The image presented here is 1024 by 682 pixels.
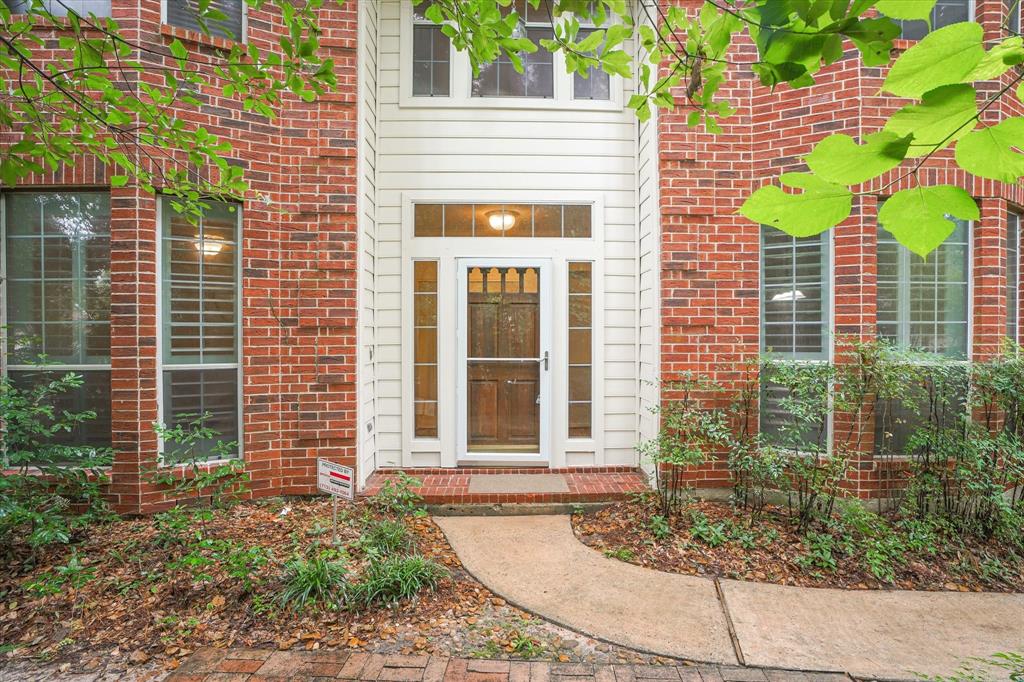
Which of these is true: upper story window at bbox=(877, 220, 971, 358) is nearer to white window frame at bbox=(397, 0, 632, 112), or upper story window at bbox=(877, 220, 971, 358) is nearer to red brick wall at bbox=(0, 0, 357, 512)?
white window frame at bbox=(397, 0, 632, 112)

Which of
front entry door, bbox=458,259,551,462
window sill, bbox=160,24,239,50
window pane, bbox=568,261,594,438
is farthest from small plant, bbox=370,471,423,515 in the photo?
window sill, bbox=160,24,239,50

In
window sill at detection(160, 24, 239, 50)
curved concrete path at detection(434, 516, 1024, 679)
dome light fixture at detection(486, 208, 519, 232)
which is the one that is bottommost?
curved concrete path at detection(434, 516, 1024, 679)

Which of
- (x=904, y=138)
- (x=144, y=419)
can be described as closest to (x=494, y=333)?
(x=144, y=419)

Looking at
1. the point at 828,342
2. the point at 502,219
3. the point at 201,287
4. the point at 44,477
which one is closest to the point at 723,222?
the point at 828,342

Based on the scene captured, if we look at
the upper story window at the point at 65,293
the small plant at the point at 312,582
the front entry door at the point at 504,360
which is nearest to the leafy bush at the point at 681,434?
the front entry door at the point at 504,360

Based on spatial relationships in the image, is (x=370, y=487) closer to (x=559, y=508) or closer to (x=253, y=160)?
(x=559, y=508)

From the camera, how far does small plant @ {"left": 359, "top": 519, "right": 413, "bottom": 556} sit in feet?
10.2

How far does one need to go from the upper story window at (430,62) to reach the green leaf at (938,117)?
4570mm

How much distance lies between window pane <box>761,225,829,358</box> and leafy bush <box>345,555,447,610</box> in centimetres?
325

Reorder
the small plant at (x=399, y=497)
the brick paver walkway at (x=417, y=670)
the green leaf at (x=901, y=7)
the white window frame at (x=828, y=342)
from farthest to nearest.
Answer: the white window frame at (x=828, y=342) < the small plant at (x=399, y=497) < the brick paver walkway at (x=417, y=670) < the green leaf at (x=901, y=7)

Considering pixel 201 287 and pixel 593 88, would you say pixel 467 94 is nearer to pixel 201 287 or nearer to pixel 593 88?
pixel 593 88

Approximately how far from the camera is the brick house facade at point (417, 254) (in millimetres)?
3730

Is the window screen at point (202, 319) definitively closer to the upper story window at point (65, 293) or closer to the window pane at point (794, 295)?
the upper story window at point (65, 293)

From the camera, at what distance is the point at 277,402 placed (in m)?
3.99
